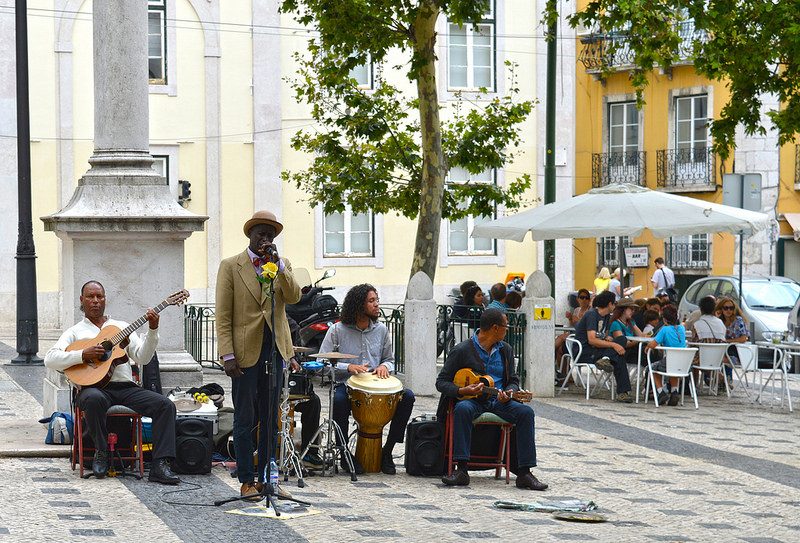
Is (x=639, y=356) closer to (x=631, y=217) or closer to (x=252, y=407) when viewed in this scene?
(x=631, y=217)

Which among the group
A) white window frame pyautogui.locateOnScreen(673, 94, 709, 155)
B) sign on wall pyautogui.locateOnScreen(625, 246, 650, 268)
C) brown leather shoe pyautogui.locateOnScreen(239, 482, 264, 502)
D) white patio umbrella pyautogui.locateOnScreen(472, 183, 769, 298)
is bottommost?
brown leather shoe pyautogui.locateOnScreen(239, 482, 264, 502)

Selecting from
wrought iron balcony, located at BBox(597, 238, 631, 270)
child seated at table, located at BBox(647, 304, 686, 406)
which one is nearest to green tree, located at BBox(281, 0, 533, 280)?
child seated at table, located at BBox(647, 304, 686, 406)

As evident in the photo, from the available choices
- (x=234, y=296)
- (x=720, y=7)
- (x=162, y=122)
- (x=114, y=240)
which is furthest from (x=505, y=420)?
(x=162, y=122)

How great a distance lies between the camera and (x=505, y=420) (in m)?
11.0

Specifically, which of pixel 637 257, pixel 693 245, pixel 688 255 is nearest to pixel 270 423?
pixel 637 257

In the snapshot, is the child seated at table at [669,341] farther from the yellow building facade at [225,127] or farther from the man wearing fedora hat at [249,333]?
the yellow building facade at [225,127]

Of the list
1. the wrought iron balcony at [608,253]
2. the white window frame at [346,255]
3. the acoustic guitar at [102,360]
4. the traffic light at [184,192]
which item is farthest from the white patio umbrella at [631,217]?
the wrought iron balcony at [608,253]

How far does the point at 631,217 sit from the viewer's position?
17.6 m

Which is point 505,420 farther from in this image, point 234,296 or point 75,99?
point 75,99

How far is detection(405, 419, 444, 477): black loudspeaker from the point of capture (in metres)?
11.1

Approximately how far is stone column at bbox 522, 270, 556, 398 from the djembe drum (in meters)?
6.41

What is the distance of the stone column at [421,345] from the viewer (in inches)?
687

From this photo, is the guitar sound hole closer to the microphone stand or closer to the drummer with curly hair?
the microphone stand

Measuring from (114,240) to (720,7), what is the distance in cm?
721
